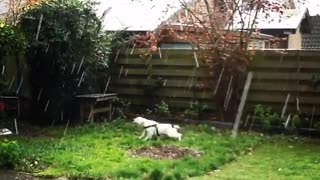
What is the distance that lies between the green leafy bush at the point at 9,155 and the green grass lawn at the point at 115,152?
0.11m

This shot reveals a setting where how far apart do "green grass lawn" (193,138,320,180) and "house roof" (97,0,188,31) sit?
4.18 m

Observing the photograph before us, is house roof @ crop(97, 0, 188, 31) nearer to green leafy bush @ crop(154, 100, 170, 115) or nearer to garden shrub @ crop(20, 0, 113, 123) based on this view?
garden shrub @ crop(20, 0, 113, 123)

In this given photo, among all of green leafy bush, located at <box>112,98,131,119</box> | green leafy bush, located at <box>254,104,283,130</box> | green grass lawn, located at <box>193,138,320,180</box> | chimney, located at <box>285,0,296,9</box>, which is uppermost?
chimney, located at <box>285,0,296,9</box>

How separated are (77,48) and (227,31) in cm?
319

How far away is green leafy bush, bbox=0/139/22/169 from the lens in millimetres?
6547

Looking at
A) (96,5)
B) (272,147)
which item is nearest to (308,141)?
(272,147)

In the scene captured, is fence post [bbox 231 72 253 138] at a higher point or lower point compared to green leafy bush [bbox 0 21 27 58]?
lower

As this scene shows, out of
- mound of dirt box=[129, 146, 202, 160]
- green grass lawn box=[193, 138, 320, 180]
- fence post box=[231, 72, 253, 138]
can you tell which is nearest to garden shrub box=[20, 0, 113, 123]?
fence post box=[231, 72, 253, 138]

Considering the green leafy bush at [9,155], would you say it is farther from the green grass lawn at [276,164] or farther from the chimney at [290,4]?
the chimney at [290,4]

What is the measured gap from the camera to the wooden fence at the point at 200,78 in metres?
10.3

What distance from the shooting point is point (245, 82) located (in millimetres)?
10789

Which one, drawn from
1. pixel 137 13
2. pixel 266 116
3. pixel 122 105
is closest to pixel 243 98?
pixel 266 116

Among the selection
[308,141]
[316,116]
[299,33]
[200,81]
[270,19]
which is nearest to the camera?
[308,141]

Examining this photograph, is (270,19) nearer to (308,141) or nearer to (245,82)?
(245,82)
